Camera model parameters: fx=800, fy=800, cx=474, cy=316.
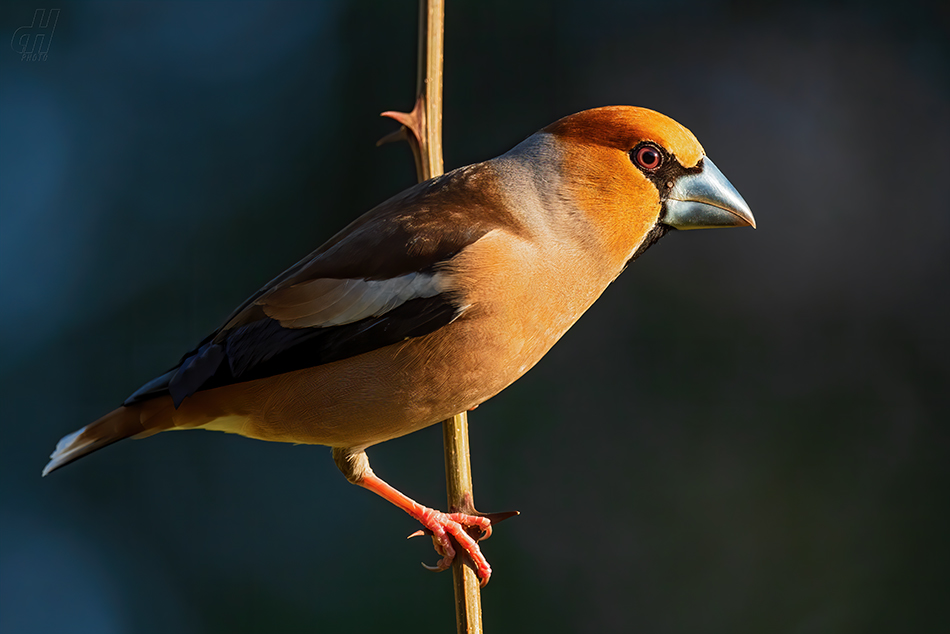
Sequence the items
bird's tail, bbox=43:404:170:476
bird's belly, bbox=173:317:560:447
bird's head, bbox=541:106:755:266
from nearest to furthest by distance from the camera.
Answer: bird's belly, bbox=173:317:560:447 < bird's head, bbox=541:106:755:266 < bird's tail, bbox=43:404:170:476

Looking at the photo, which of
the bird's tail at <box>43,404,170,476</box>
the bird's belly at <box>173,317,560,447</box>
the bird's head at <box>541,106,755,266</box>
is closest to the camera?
the bird's belly at <box>173,317,560,447</box>

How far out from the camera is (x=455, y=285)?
167 centimetres

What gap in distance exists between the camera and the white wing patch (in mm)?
1709

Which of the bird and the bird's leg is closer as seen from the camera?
the bird

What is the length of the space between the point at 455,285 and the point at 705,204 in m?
0.61

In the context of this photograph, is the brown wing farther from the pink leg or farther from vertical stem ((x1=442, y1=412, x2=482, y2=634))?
the pink leg

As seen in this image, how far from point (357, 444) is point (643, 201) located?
Answer: 88cm

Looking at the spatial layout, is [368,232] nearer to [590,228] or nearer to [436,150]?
[436,150]


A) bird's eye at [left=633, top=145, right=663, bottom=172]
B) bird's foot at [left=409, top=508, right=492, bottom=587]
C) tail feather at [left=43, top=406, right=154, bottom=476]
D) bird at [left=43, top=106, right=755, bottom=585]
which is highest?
bird's eye at [left=633, top=145, right=663, bottom=172]

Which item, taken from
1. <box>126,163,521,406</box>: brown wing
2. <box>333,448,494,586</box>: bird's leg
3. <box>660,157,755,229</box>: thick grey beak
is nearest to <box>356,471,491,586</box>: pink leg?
<box>333,448,494,586</box>: bird's leg

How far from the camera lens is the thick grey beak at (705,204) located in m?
1.79

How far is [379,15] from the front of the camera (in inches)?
200

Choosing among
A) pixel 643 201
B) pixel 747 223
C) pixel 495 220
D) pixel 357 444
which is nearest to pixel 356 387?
pixel 357 444

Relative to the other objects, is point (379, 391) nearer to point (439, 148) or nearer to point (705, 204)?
point (439, 148)
